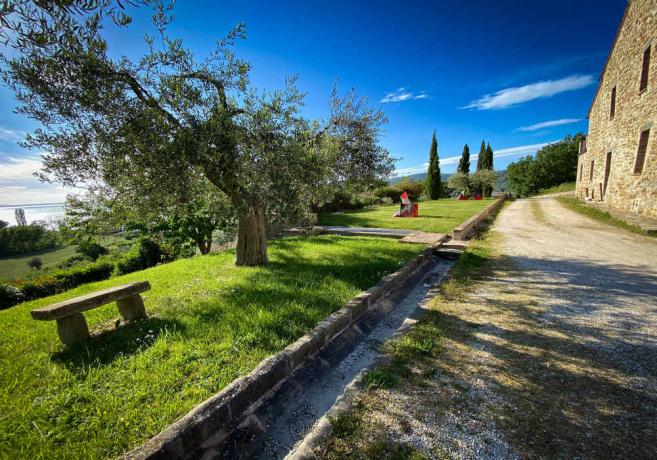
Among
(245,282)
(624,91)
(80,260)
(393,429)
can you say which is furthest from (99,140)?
(624,91)

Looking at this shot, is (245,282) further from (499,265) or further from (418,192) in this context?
(418,192)

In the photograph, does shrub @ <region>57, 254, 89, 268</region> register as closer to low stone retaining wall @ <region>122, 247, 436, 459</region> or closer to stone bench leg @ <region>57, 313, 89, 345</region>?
stone bench leg @ <region>57, 313, 89, 345</region>

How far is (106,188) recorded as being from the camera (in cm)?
505

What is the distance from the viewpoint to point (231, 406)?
239 cm

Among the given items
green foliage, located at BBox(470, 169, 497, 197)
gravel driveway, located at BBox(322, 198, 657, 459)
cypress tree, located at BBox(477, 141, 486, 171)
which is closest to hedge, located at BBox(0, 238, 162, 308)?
gravel driveway, located at BBox(322, 198, 657, 459)

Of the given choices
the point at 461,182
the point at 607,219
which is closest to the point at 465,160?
the point at 461,182

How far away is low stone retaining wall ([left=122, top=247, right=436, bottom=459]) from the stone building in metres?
14.8

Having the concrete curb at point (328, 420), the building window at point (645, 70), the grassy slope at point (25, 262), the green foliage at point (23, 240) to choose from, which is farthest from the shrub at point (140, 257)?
the building window at point (645, 70)

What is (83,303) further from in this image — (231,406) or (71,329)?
(231,406)

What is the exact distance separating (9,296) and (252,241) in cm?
802

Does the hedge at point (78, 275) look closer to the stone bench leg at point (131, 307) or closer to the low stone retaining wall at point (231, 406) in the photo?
the stone bench leg at point (131, 307)

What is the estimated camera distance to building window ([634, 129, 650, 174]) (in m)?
11.6

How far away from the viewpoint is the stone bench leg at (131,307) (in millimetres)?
4121

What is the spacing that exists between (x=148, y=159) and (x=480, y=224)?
14.0m
